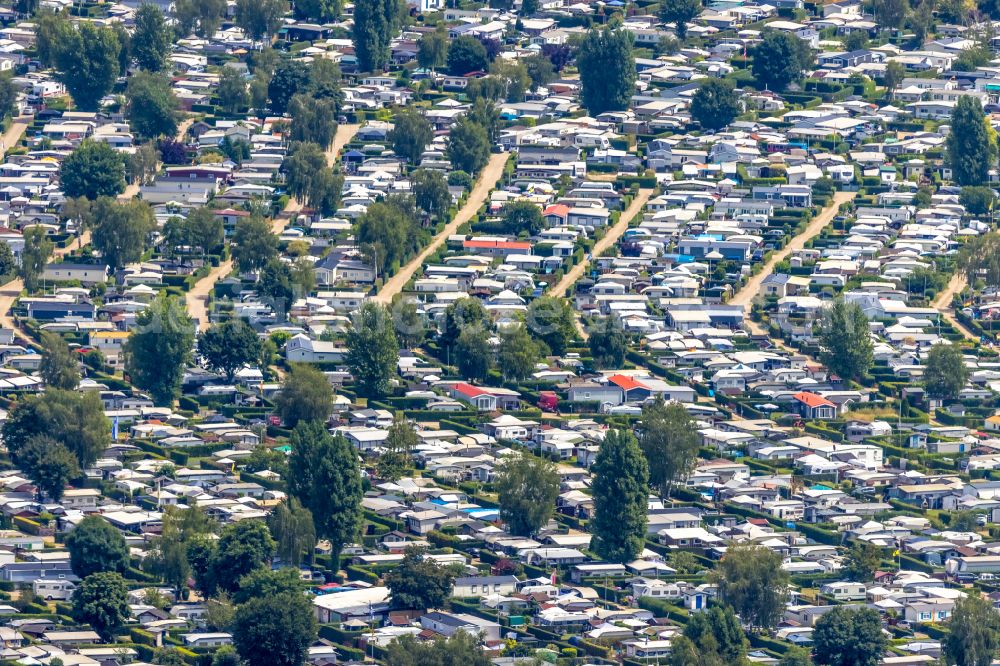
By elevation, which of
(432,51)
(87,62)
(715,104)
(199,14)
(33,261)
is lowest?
(33,261)

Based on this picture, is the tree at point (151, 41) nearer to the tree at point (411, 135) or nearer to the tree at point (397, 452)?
the tree at point (411, 135)

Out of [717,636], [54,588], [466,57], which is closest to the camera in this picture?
[717,636]

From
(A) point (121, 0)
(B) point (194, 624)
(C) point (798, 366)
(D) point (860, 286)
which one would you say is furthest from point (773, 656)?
(A) point (121, 0)

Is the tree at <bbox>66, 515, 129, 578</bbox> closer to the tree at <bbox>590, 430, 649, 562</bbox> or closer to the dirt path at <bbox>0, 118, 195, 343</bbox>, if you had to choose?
the tree at <bbox>590, 430, 649, 562</bbox>

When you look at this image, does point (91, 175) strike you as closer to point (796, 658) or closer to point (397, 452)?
point (397, 452)

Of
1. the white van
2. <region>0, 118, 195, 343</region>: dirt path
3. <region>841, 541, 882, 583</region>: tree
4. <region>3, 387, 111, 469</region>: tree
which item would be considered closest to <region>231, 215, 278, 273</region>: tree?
<region>0, 118, 195, 343</region>: dirt path

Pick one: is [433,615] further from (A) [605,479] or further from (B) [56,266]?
(B) [56,266]

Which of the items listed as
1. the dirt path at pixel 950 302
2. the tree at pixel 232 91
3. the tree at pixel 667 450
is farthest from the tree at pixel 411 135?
the tree at pixel 667 450

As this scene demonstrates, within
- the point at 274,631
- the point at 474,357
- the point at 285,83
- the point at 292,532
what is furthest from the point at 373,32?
the point at 274,631
